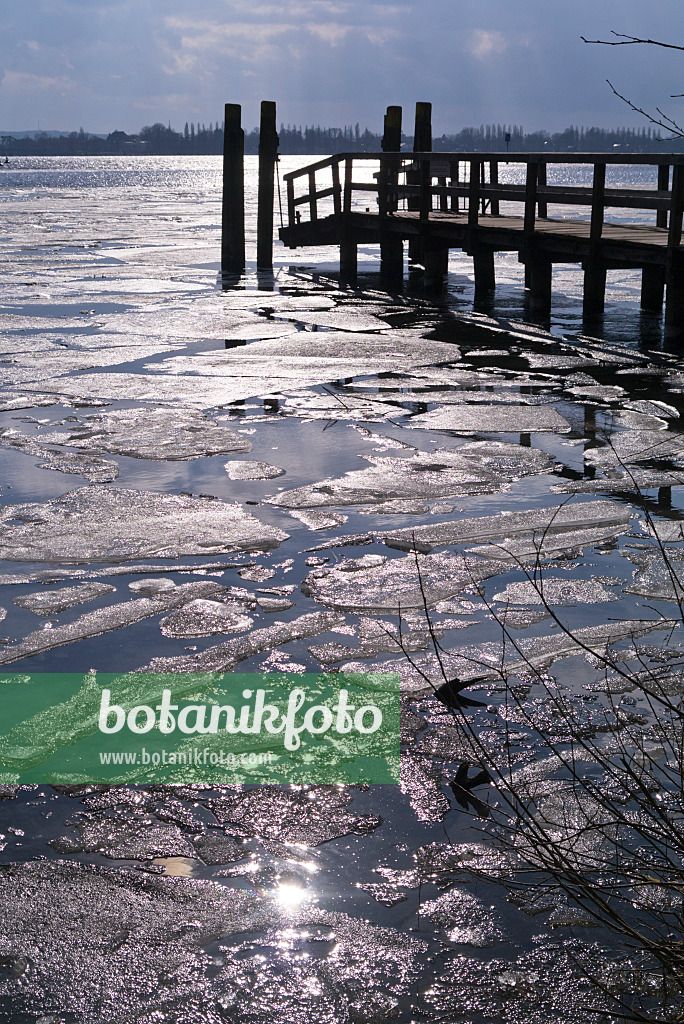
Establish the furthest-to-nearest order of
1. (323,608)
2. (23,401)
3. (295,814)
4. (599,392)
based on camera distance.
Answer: (599,392)
(23,401)
(323,608)
(295,814)

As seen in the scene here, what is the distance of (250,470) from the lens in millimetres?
6664

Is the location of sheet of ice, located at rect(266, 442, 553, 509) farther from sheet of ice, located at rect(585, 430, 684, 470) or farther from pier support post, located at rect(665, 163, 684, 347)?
pier support post, located at rect(665, 163, 684, 347)

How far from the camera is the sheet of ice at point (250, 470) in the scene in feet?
21.4

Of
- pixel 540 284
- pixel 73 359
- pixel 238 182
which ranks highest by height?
pixel 238 182

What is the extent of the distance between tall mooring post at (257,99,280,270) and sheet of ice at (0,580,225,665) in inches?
579

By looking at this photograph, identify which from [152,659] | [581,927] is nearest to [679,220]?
[152,659]

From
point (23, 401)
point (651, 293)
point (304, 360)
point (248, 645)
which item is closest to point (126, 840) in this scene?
point (248, 645)

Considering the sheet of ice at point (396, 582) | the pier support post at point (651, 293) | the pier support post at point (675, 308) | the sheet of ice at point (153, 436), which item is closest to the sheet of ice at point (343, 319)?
the pier support post at point (675, 308)

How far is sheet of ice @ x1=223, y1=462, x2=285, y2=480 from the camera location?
654cm

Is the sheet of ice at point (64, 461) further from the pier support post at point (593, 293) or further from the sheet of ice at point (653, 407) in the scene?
the pier support post at point (593, 293)

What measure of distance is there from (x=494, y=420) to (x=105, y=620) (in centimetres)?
424

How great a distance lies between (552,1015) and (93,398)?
286 inches

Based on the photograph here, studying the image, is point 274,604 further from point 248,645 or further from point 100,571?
point 100,571

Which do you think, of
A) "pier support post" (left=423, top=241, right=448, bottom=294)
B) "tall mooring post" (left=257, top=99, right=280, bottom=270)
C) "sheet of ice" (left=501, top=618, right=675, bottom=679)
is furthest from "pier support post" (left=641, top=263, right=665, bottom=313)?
"sheet of ice" (left=501, top=618, right=675, bottom=679)
